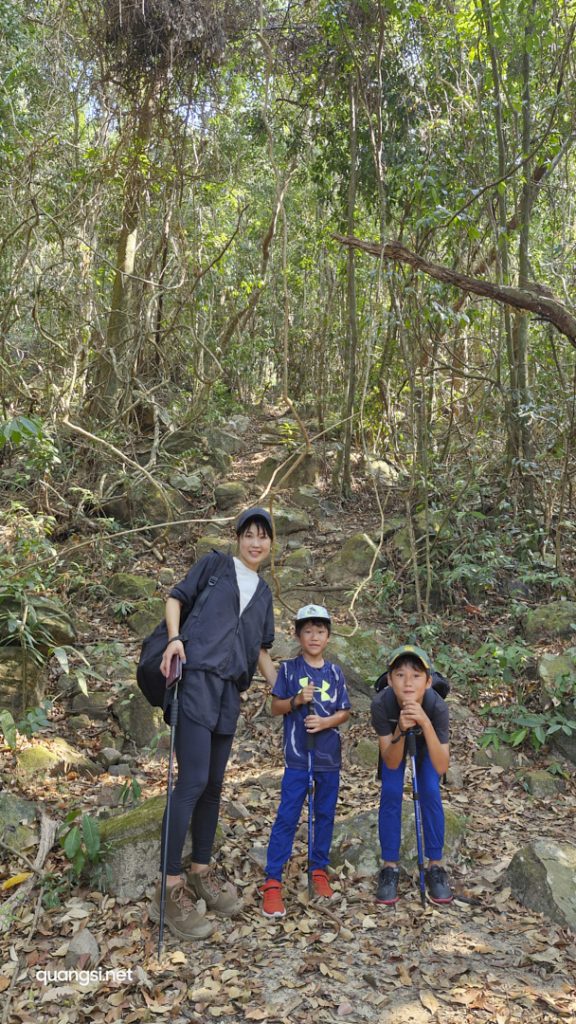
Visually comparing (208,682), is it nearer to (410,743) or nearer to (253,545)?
(253,545)

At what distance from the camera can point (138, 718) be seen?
18.4 ft

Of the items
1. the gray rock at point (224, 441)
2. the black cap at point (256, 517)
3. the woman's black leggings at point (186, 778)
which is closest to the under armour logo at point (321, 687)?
the woman's black leggings at point (186, 778)

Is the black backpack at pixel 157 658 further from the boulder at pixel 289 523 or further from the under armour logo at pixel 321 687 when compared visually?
the boulder at pixel 289 523

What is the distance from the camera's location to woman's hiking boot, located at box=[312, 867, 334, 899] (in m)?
3.58

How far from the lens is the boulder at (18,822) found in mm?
3871

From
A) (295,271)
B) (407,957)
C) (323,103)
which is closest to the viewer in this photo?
(407,957)

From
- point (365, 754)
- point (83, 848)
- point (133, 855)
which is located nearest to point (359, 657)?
point (365, 754)

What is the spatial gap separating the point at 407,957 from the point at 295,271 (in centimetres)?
1326

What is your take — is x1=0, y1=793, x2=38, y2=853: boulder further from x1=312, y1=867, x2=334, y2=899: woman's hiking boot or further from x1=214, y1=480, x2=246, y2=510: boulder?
x1=214, y1=480, x2=246, y2=510: boulder

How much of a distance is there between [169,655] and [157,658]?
0.41 ft

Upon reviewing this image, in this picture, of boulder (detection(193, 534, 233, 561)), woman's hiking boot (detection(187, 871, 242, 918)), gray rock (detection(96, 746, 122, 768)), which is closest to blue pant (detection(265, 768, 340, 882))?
woman's hiking boot (detection(187, 871, 242, 918))

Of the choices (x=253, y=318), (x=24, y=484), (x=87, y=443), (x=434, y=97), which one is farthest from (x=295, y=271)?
(x=24, y=484)

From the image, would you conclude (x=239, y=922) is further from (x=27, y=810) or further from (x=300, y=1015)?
Result: (x=27, y=810)

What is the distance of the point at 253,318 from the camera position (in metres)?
15.9
